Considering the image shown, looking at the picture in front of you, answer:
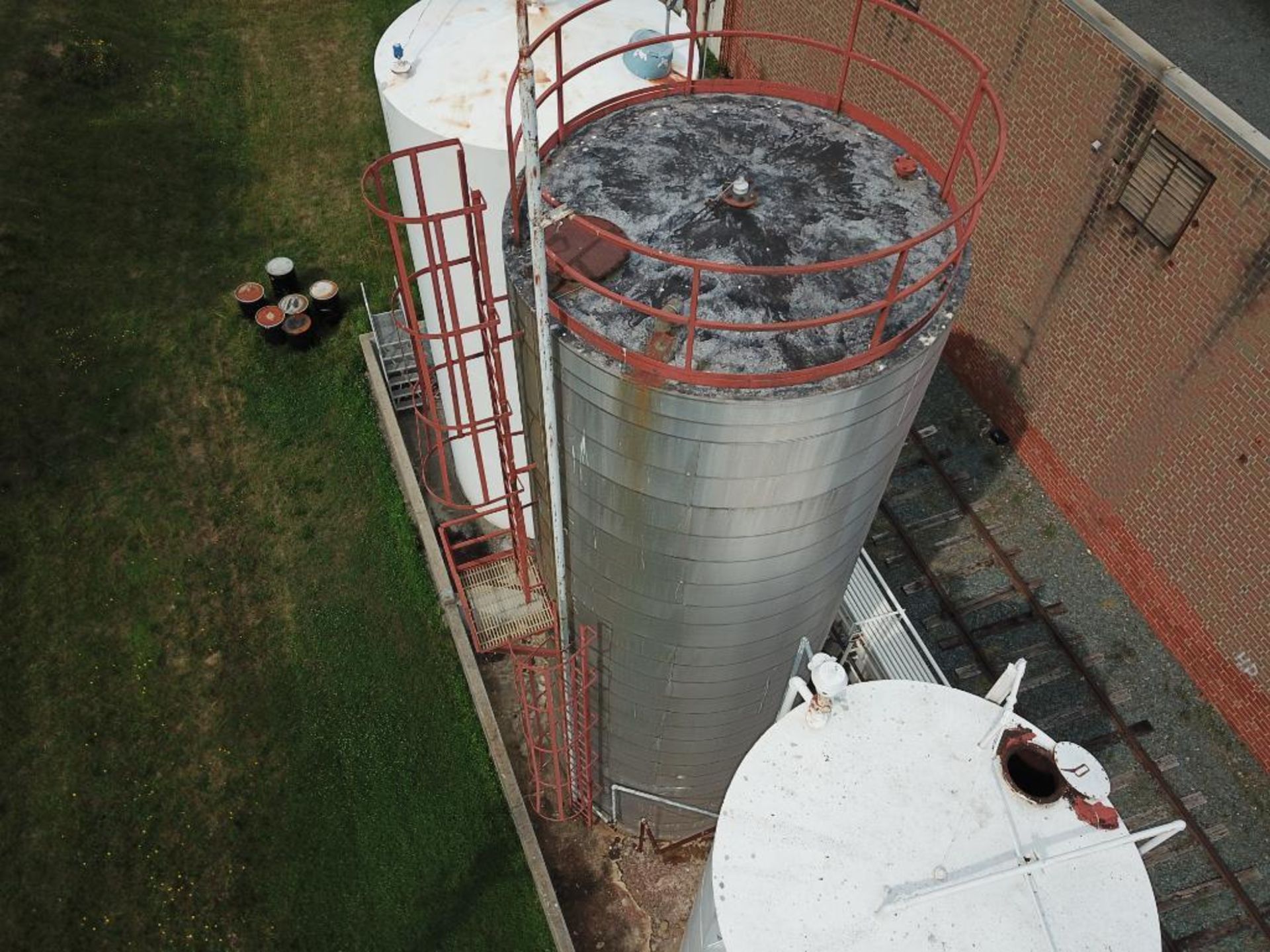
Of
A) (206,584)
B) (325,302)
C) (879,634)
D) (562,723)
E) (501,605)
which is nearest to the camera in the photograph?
(501,605)

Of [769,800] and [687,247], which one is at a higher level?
[687,247]

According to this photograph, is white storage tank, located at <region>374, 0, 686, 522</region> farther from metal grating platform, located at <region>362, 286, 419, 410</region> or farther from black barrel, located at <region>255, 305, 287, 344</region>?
black barrel, located at <region>255, 305, 287, 344</region>

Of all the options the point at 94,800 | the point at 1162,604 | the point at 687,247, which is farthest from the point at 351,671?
the point at 1162,604

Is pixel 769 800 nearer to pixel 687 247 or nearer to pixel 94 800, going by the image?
pixel 687 247

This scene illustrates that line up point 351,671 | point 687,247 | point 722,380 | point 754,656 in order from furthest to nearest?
point 351,671
point 754,656
point 687,247
point 722,380

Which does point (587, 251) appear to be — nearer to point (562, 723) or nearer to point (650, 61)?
point (650, 61)

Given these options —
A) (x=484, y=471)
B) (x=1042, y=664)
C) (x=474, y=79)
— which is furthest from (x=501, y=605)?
(x=1042, y=664)

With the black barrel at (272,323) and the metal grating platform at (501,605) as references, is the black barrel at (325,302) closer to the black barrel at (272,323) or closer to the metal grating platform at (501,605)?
the black barrel at (272,323)
